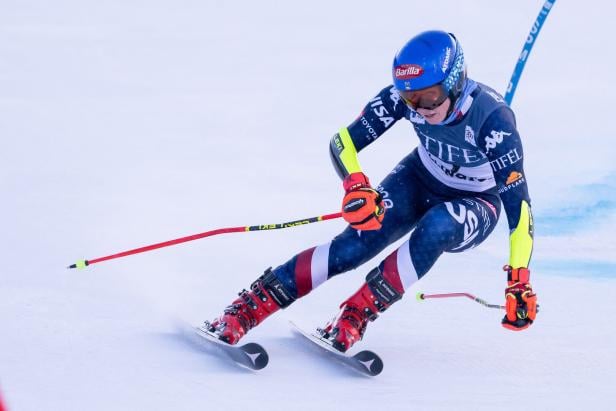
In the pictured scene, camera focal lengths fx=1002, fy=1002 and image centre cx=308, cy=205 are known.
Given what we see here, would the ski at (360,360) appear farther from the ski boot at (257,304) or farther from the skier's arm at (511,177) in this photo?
the skier's arm at (511,177)

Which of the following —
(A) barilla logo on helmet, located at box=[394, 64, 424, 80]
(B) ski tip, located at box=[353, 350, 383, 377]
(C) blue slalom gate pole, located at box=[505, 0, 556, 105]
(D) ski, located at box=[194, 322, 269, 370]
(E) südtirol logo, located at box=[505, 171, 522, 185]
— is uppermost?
(C) blue slalom gate pole, located at box=[505, 0, 556, 105]

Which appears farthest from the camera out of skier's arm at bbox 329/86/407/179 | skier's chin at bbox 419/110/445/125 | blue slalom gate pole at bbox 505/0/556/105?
blue slalom gate pole at bbox 505/0/556/105

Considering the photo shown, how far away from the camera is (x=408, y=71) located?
3969mm

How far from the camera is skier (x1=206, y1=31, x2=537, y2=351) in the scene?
3.98 meters

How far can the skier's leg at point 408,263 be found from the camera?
13.4 ft

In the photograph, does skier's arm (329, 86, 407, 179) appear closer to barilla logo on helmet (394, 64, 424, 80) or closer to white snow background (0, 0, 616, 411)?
barilla logo on helmet (394, 64, 424, 80)

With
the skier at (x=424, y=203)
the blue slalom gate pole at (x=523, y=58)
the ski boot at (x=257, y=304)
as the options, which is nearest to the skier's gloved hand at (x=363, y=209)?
the skier at (x=424, y=203)

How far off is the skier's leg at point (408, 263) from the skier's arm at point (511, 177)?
223mm

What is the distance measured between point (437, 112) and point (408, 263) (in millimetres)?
629

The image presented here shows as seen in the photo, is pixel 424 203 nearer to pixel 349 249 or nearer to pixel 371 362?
pixel 349 249

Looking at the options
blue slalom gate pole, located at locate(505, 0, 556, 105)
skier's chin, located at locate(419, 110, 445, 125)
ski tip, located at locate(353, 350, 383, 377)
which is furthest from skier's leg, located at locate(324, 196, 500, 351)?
blue slalom gate pole, located at locate(505, 0, 556, 105)

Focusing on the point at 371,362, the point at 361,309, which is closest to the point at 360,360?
the point at 371,362

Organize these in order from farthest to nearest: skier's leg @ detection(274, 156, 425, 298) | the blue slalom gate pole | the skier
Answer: the blue slalom gate pole < skier's leg @ detection(274, 156, 425, 298) < the skier

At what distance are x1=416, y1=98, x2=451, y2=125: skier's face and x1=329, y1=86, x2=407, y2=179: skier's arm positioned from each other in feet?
0.91
